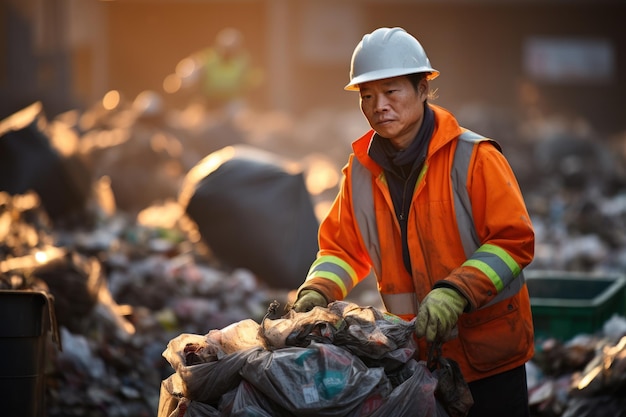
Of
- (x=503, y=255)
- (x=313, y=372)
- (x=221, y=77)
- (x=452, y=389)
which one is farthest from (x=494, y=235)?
(x=221, y=77)

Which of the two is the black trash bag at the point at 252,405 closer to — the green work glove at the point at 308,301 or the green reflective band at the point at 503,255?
the green work glove at the point at 308,301

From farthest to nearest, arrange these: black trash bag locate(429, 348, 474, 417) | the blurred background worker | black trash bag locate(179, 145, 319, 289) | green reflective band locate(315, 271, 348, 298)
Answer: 1. the blurred background worker
2. black trash bag locate(179, 145, 319, 289)
3. green reflective band locate(315, 271, 348, 298)
4. black trash bag locate(429, 348, 474, 417)

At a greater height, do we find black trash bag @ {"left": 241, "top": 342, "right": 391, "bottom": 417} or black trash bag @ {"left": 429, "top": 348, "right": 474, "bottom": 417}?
black trash bag @ {"left": 241, "top": 342, "right": 391, "bottom": 417}

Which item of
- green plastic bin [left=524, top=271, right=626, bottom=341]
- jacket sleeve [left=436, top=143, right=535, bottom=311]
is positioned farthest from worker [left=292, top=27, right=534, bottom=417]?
green plastic bin [left=524, top=271, right=626, bottom=341]

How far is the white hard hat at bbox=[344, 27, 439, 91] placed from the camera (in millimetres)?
3570

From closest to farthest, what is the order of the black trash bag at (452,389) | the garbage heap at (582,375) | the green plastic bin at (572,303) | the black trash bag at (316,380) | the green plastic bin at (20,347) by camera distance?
1. the black trash bag at (316,380)
2. the black trash bag at (452,389)
3. the green plastic bin at (20,347)
4. the garbage heap at (582,375)
5. the green plastic bin at (572,303)

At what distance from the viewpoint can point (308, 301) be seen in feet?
11.8

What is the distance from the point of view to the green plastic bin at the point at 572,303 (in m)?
5.80

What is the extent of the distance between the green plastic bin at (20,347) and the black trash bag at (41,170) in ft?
15.9

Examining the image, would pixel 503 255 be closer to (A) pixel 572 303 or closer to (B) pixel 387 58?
(B) pixel 387 58

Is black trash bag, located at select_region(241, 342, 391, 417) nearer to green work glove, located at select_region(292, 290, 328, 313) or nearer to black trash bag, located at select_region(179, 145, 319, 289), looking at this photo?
green work glove, located at select_region(292, 290, 328, 313)

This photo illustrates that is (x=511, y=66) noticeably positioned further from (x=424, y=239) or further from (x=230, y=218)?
(x=424, y=239)

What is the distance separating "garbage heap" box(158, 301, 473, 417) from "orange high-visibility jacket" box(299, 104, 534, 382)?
243 millimetres

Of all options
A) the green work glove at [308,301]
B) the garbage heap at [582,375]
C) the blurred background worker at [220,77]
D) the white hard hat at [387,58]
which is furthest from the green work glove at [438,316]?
the blurred background worker at [220,77]
